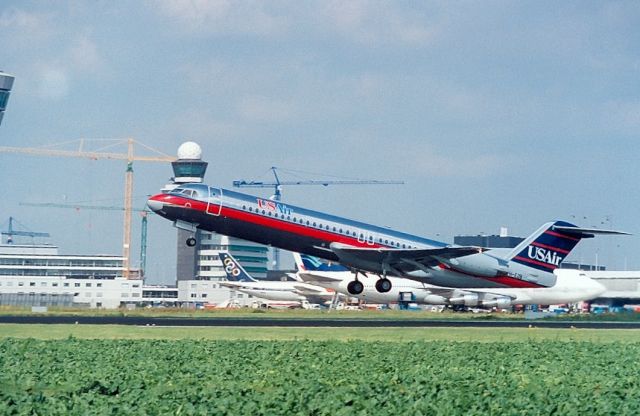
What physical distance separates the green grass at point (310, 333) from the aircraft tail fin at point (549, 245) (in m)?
20.6

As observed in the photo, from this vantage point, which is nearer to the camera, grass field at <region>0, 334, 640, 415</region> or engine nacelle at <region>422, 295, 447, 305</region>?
grass field at <region>0, 334, 640, 415</region>

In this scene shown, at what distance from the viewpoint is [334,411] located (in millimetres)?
21578

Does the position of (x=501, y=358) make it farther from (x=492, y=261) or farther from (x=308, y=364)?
(x=492, y=261)

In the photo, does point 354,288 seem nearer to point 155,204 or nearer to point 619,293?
point 155,204

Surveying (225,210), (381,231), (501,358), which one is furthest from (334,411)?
(381,231)

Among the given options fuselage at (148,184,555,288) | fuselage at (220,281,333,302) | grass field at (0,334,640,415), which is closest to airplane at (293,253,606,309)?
fuselage at (220,281,333,302)

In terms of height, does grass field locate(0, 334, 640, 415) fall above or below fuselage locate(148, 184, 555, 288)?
below

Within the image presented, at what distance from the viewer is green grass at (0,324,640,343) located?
5050 cm

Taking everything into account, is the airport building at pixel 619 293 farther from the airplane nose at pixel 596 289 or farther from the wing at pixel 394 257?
the wing at pixel 394 257

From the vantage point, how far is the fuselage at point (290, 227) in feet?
223

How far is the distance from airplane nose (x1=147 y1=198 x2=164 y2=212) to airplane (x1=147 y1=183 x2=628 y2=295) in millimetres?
64

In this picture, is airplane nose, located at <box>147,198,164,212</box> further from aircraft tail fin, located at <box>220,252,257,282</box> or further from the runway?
aircraft tail fin, located at <box>220,252,257,282</box>

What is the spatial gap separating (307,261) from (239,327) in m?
69.4

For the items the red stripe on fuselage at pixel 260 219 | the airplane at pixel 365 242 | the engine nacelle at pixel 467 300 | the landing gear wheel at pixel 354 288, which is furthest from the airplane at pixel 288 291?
the red stripe on fuselage at pixel 260 219
